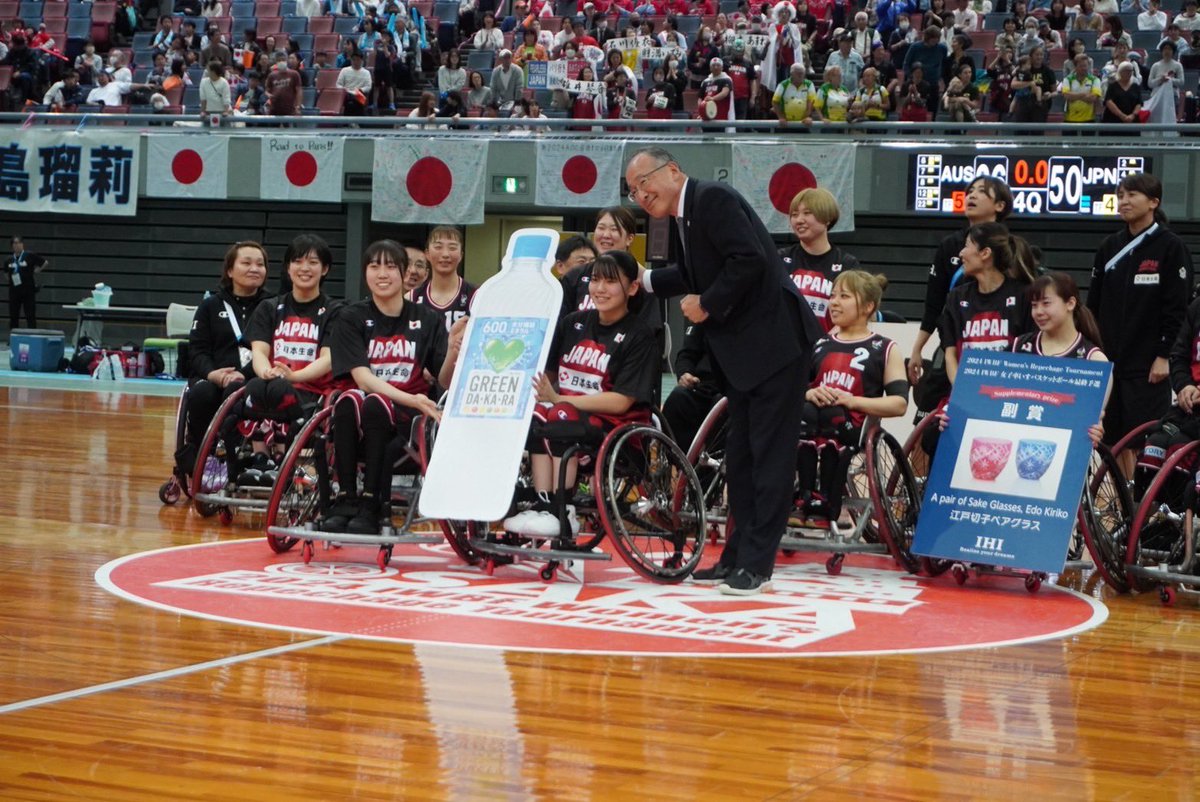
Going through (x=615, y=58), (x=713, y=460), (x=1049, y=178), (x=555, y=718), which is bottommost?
(x=555, y=718)

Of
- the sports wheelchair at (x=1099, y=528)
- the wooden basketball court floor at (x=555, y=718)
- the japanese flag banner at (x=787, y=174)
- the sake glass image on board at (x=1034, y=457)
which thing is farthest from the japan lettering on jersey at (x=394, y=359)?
the japanese flag banner at (x=787, y=174)

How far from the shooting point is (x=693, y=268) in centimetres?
493

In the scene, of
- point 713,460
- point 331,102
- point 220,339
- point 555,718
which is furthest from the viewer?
point 331,102

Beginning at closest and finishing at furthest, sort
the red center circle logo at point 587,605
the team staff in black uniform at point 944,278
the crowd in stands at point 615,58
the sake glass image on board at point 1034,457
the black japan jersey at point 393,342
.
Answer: the red center circle logo at point 587,605 < the sake glass image on board at point 1034,457 < the black japan jersey at point 393,342 < the team staff in black uniform at point 944,278 < the crowd in stands at point 615,58

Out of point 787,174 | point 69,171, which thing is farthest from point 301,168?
point 787,174

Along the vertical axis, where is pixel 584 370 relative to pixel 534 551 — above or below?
above

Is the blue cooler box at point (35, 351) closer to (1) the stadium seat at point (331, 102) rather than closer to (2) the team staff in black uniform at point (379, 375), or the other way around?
(1) the stadium seat at point (331, 102)

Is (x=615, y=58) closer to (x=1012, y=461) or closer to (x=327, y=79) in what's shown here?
(x=327, y=79)

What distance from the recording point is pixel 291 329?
6.32m

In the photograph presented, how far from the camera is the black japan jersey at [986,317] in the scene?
564 cm

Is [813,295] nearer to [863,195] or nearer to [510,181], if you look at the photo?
[863,195]

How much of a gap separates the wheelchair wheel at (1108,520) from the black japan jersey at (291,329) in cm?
296

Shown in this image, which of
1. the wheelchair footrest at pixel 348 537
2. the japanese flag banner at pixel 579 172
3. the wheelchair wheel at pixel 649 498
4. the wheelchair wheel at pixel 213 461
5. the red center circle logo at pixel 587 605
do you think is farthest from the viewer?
the japanese flag banner at pixel 579 172

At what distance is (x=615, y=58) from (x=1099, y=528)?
12155 millimetres
